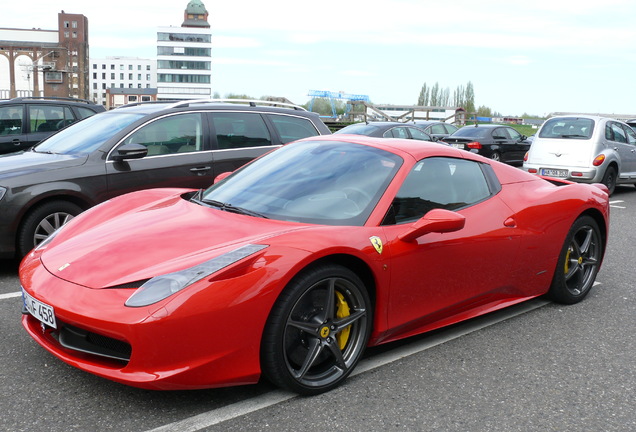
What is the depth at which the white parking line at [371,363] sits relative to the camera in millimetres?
2838

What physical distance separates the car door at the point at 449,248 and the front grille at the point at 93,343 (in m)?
1.44

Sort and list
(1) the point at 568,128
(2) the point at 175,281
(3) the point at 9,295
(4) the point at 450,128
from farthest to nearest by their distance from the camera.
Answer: (4) the point at 450,128, (1) the point at 568,128, (3) the point at 9,295, (2) the point at 175,281

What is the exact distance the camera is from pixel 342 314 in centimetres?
328

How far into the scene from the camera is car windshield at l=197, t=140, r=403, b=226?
3.51 m

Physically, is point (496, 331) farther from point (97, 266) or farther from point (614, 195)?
point (614, 195)

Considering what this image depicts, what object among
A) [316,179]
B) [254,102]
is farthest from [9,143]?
[316,179]

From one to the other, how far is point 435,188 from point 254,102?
3945 millimetres

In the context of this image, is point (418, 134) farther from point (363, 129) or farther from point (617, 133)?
point (617, 133)

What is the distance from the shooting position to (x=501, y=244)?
405cm

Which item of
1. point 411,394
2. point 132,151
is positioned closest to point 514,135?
point 132,151

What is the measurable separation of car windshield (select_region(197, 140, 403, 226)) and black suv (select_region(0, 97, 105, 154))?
623 centimetres

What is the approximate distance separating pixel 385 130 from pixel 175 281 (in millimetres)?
12399

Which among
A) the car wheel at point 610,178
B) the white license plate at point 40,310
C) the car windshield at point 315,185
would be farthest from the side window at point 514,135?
the white license plate at point 40,310

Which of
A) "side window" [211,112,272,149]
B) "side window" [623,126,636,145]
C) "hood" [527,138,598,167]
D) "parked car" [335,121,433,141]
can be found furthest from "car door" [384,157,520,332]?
"side window" [623,126,636,145]
